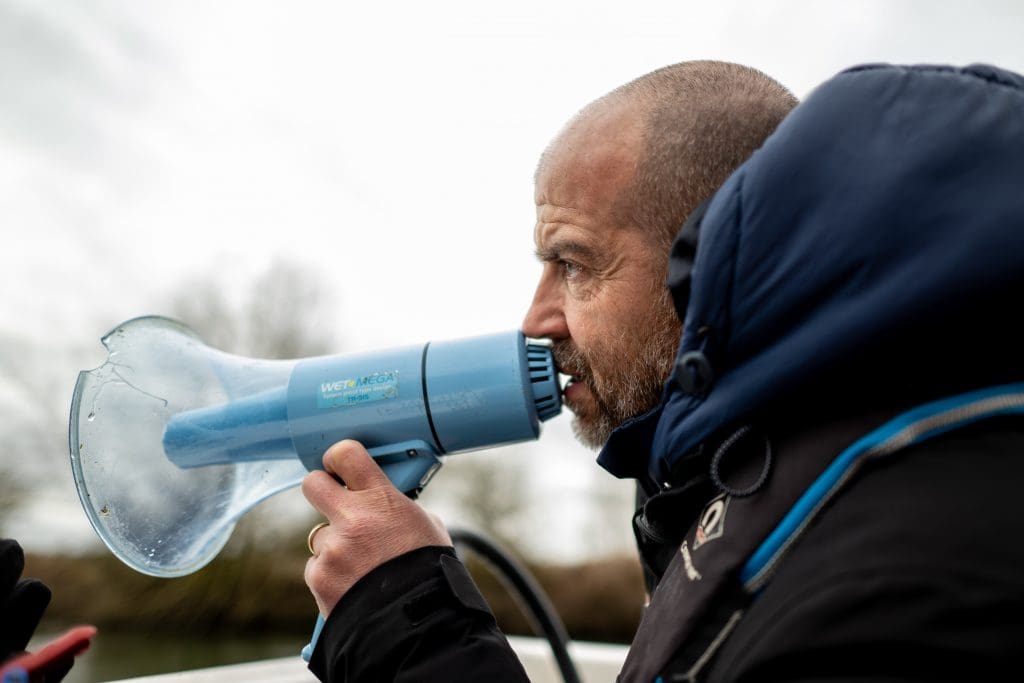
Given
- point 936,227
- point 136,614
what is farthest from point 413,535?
point 136,614

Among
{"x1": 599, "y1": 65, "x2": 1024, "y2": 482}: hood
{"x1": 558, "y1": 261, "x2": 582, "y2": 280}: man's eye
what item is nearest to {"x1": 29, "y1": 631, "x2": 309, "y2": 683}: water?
{"x1": 558, "y1": 261, "x2": 582, "y2": 280}: man's eye

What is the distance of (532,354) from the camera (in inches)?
67.6

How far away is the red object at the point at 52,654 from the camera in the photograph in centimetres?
119

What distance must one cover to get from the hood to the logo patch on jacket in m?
0.11

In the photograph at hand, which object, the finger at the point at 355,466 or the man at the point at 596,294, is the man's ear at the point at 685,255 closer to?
the man at the point at 596,294

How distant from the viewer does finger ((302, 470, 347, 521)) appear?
1607 millimetres

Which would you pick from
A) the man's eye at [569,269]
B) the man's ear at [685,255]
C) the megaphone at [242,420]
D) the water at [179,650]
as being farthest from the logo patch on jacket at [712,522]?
the water at [179,650]

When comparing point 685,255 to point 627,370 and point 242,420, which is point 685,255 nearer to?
point 627,370

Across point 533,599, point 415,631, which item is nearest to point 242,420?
point 415,631

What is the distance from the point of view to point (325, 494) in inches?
64.0

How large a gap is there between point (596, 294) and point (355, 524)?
71 cm

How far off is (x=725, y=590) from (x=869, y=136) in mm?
642

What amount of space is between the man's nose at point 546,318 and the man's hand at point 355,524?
471 mm

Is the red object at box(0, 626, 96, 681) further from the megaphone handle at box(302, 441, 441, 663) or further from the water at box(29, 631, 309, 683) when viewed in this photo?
the water at box(29, 631, 309, 683)
